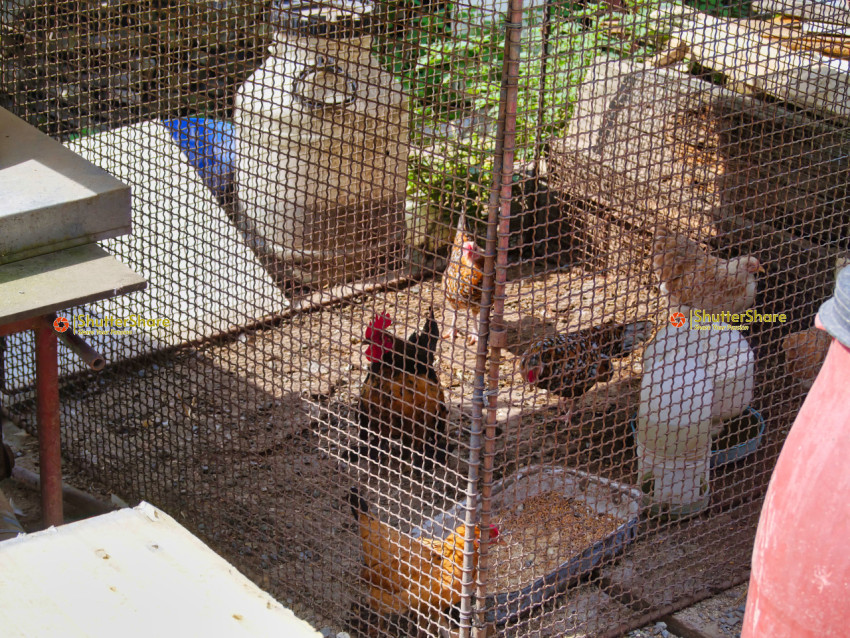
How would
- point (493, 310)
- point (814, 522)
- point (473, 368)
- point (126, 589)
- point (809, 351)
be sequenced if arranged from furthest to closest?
point (809, 351), point (473, 368), point (493, 310), point (814, 522), point (126, 589)

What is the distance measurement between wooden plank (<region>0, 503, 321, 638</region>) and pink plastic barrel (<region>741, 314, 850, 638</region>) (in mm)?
1070

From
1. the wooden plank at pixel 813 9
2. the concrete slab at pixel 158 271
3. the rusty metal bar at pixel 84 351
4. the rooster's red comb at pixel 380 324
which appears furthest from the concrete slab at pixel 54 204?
the wooden plank at pixel 813 9

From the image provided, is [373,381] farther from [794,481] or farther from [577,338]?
[794,481]

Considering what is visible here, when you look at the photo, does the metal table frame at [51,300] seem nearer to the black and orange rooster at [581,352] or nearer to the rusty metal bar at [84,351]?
the rusty metal bar at [84,351]

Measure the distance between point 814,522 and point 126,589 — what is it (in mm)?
1396

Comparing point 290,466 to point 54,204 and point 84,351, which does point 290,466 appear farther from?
point 54,204

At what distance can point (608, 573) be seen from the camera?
125 inches

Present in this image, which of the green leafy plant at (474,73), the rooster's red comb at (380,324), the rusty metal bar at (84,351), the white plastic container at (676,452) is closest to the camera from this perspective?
the green leafy plant at (474,73)

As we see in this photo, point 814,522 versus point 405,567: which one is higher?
point 814,522

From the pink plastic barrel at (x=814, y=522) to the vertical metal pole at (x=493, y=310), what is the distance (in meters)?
0.74

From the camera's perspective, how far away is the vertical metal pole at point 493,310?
2035 mm

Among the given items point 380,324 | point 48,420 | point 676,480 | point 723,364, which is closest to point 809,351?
point 723,364

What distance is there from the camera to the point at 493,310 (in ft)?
7.52

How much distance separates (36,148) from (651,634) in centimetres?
273
